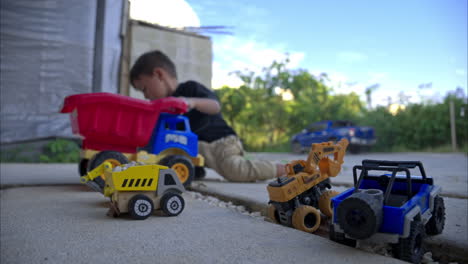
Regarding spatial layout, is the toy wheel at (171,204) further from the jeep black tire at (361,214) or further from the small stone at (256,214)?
the jeep black tire at (361,214)

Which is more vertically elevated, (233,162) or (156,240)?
(233,162)

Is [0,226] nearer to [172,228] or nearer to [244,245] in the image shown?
[172,228]

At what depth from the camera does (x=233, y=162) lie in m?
4.61

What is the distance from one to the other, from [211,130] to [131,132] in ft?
4.56

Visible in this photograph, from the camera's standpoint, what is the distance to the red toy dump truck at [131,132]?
357 centimetres

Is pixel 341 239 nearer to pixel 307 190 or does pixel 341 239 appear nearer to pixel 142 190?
pixel 307 190

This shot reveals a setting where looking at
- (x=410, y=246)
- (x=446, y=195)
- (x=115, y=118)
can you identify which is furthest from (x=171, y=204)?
(x=446, y=195)

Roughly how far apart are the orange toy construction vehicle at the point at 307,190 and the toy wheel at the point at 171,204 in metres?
0.61

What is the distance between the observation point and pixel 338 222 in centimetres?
165

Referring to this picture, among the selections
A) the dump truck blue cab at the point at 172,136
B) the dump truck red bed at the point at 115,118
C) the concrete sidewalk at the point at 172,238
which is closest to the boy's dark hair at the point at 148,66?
the dump truck blue cab at the point at 172,136

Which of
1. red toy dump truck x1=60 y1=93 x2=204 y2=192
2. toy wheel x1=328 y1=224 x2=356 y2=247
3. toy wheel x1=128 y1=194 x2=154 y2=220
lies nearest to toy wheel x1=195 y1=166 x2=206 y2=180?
red toy dump truck x1=60 y1=93 x2=204 y2=192

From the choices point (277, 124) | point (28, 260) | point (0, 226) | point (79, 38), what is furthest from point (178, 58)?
point (28, 260)

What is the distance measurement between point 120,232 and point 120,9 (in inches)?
315

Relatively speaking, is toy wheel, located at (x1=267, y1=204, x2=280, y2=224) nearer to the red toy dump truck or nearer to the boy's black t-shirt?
the red toy dump truck
